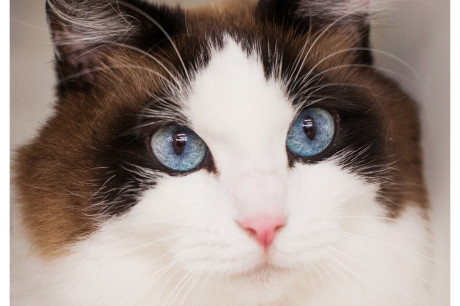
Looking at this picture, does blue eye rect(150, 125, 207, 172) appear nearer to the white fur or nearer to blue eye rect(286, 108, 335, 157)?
the white fur

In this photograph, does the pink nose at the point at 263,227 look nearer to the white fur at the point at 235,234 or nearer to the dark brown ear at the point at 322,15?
the white fur at the point at 235,234

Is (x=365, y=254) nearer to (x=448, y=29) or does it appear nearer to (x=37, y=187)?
(x=448, y=29)

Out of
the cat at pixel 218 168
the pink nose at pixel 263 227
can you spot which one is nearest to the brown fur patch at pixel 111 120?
the cat at pixel 218 168

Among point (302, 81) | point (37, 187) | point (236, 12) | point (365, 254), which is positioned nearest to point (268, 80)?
point (302, 81)

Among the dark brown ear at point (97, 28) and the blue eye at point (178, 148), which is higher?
the dark brown ear at point (97, 28)

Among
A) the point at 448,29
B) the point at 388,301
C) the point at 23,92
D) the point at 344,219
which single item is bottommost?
the point at 388,301

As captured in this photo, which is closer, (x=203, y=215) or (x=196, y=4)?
(x=203, y=215)

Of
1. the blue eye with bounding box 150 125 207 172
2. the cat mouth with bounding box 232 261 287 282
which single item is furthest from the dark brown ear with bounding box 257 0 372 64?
the cat mouth with bounding box 232 261 287 282
